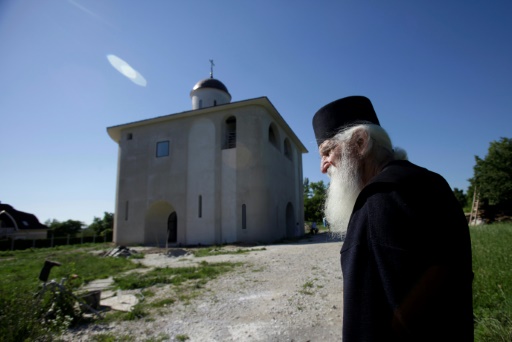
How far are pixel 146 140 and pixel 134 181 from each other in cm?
333

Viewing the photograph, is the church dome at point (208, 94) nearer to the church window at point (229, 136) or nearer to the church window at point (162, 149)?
the church window at point (229, 136)

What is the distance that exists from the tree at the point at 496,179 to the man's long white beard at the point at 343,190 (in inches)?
1402

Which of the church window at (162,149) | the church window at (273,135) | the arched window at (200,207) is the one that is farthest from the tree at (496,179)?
the church window at (162,149)

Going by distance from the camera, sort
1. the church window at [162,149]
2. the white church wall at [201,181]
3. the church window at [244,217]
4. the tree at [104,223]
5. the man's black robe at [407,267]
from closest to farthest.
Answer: the man's black robe at [407,267]
the church window at [244,217]
the white church wall at [201,181]
the church window at [162,149]
the tree at [104,223]

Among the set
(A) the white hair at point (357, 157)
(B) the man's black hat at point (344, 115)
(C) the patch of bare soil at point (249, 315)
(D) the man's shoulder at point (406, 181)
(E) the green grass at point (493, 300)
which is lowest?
(C) the patch of bare soil at point (249, 315)

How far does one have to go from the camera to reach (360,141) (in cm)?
163

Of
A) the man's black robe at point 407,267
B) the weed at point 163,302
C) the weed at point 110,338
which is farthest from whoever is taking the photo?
the weed at point 163,302

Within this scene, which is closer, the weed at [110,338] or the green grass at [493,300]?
the green grass at [493,300]

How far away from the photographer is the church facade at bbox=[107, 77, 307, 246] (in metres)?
19.2

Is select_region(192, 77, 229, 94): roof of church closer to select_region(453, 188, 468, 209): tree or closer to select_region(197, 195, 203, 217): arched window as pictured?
select_region(197, 195, 203, 217): arched window

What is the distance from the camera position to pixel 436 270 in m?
1.00

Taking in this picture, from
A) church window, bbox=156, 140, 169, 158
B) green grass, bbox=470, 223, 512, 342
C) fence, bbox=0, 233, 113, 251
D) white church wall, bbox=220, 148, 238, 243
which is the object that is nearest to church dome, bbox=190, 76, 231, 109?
church window, bbox=156, 140, 169, 158

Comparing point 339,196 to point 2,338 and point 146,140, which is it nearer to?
point 2,338

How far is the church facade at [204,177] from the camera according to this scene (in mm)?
19250
